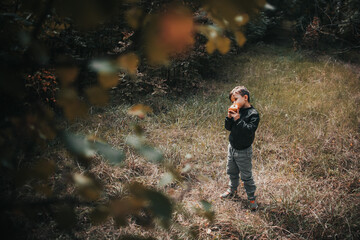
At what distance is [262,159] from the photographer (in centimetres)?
368

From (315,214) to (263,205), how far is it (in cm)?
54

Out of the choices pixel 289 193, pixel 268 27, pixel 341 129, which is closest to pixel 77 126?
pixel 289 193

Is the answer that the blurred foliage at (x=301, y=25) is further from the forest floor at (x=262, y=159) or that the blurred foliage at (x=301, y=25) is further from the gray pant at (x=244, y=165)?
the gray pant at (x=244, y=165)

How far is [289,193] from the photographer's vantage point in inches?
114

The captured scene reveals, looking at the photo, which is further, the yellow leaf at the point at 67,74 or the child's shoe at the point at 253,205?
the child's shoe at the point at 253,205

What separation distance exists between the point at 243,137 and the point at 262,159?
4.30 ft

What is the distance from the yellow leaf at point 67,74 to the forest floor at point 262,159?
91cm

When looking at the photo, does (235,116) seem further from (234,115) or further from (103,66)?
(103,66)

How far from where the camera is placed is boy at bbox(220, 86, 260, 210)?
261cm

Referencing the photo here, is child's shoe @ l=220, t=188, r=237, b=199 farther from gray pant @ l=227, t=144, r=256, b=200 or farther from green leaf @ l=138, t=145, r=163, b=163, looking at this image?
green leaf @ l=138, t=145, r=163, b=163

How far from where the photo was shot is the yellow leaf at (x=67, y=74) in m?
0.36

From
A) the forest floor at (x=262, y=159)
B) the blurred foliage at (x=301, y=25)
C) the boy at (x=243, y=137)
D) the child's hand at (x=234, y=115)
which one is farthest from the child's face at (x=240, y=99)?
the blurred foliage at (x=301, y=25)

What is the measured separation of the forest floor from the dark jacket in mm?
582

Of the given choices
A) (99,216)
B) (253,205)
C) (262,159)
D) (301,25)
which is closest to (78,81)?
(99,216)
